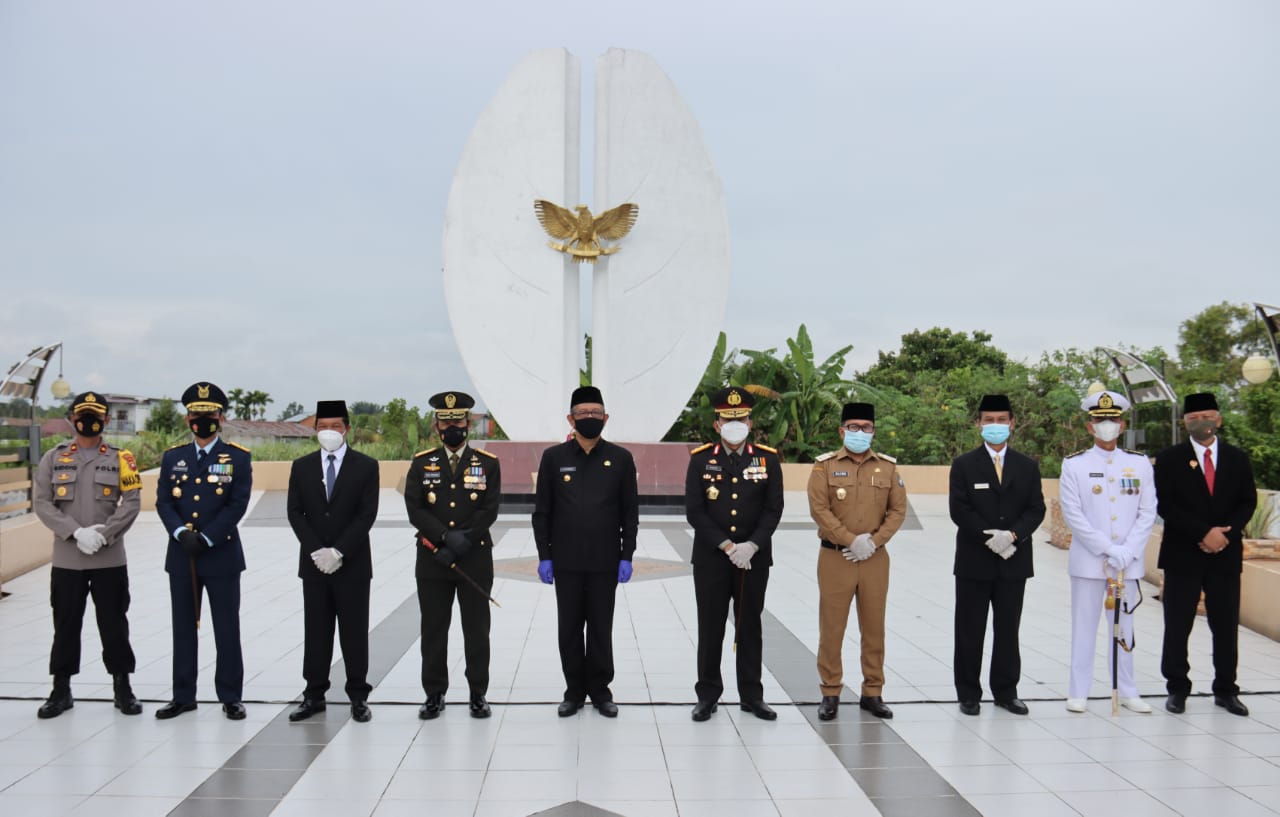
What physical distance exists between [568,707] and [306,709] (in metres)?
1.05

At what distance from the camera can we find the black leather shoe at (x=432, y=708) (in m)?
3.78

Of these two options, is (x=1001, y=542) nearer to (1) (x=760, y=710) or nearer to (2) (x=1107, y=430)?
(2) (x=1107, y=430)

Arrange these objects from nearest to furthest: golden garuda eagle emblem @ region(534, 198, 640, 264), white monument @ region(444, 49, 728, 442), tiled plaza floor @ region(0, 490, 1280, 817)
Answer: tiled plaza floor @ region(0, 490, 1280, 817) → golden garuda eagle emblem @ region(534, 198, 640, 264) → white monument @ region(444, 49, 728, 442)

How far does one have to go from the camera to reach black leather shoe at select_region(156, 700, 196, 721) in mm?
3715

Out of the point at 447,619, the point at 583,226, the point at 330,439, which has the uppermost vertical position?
the point at 583,226

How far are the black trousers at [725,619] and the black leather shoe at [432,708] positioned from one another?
1064 mm

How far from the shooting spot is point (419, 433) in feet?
64.6

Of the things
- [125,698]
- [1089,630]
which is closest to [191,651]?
[125,698]

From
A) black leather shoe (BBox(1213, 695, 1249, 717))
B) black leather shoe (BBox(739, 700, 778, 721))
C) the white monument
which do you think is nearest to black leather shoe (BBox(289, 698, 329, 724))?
black leather shoe (BBox(739, 700, 778, 721))

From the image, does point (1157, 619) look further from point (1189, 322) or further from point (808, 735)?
point (1189, 322)

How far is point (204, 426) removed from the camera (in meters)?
3.86

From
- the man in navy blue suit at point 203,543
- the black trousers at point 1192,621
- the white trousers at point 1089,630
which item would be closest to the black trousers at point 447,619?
the man in navy blue suit at point 203,543

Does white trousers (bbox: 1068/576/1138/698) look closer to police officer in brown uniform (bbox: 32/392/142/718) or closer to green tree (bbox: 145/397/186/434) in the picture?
police officer in brown uniform (bbox: 32/392/142/718)

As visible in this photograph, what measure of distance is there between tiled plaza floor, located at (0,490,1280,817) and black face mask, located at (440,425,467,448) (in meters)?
1.13
